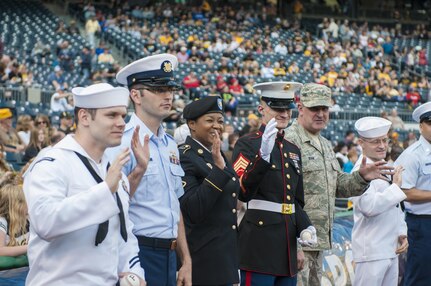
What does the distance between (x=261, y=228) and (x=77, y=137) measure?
2215mm

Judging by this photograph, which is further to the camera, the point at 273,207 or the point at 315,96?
the point at 315,96

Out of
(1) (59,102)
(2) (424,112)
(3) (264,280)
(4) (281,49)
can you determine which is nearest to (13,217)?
(3) (264,280)

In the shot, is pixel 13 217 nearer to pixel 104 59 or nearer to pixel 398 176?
pixel 398 176

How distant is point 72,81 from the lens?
21359mm

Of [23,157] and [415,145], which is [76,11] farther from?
[415,145]

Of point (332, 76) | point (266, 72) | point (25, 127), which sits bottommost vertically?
point (332, 76)

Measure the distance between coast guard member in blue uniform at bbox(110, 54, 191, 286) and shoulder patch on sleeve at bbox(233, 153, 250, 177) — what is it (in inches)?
39.2

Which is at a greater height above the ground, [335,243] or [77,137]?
[77,137]

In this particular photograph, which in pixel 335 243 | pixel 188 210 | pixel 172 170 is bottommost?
pixel 335 243

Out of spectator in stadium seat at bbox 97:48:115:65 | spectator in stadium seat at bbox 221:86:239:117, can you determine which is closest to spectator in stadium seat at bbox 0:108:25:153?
spectator in stadium seat at bbox 221:86:239:117

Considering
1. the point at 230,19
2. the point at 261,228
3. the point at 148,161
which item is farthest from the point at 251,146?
the point at 230,19

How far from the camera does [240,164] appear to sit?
19.8 feet

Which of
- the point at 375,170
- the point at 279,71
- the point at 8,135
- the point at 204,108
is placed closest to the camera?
the point at 204,108

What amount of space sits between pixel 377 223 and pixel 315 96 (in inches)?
48.6
